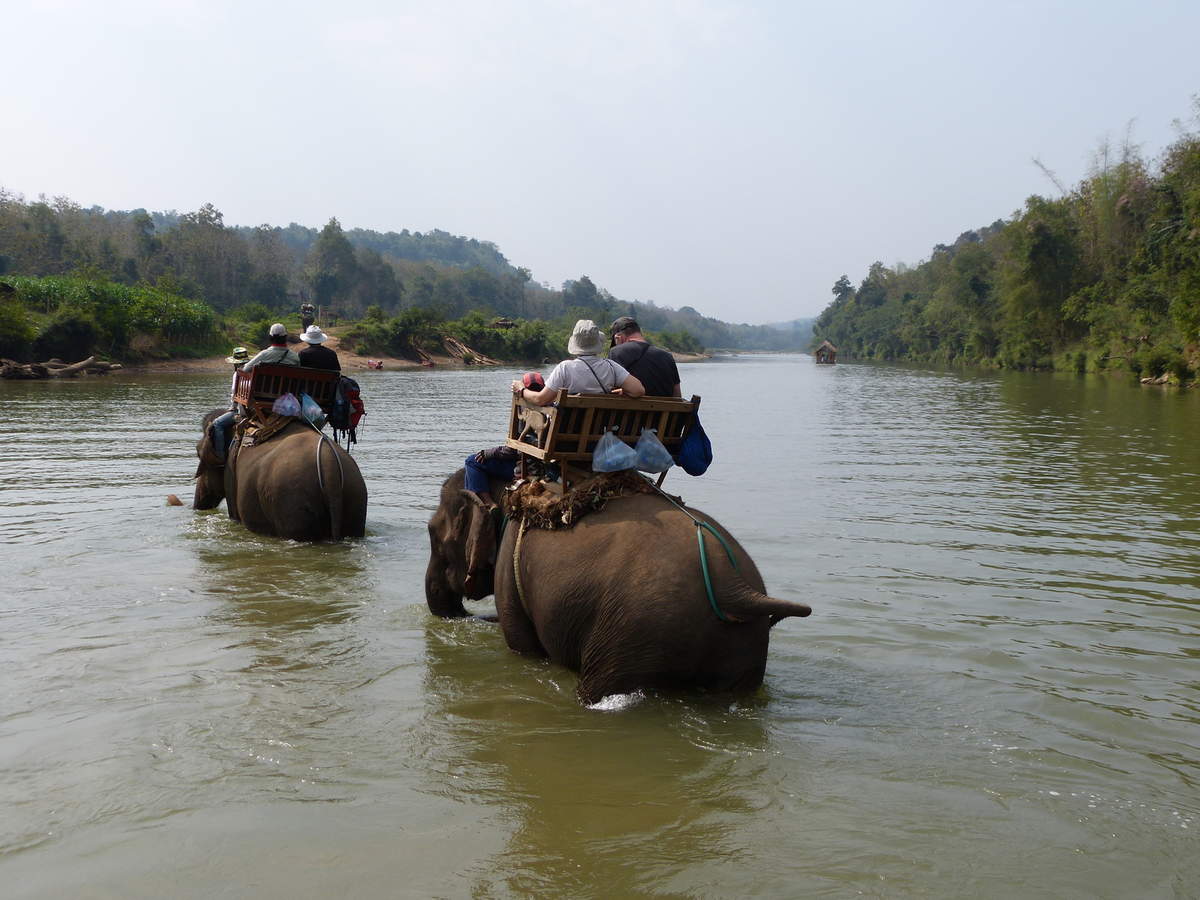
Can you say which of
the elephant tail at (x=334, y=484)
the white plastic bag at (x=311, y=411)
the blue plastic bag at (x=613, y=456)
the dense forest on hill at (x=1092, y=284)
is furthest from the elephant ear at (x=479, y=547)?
the dense forest on hill at (x=1092, y=284)

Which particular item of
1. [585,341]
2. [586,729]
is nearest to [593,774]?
[586,729]

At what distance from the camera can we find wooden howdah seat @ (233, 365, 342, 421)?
10.4m

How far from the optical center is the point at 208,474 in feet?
37.8

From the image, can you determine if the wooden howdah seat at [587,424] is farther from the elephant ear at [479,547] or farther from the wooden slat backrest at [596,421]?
the elephant ear at [479,547]

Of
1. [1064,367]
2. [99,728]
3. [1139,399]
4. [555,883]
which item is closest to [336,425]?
[99,728]

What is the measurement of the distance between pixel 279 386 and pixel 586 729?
6.55 m

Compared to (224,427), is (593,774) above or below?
below

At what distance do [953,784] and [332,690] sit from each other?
3.57 meters

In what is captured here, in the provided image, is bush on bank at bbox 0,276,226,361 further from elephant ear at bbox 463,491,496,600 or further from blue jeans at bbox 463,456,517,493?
elephant ear at bbox 463,491,496,600

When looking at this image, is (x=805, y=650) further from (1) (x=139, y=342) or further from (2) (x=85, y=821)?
(1) (x=139, y=342)

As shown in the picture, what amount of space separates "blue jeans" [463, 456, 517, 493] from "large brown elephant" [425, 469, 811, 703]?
761mm

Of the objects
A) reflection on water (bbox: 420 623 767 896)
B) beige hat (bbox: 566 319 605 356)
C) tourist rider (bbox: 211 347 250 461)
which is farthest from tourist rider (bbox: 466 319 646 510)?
tourist rider (bbox: 211 347 250 461)

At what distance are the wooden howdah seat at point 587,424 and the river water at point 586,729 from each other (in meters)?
1.40

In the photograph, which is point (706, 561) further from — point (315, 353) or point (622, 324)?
point (315, 353)
